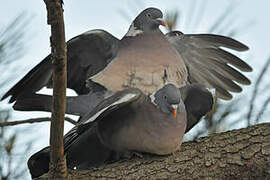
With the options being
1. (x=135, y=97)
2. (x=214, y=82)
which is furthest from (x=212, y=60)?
(x=135, y=97)

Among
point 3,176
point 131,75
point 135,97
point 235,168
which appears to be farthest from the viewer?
point 3,176

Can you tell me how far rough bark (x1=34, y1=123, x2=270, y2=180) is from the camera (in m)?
2.48

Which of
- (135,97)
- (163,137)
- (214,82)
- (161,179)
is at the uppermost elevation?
(214,82)

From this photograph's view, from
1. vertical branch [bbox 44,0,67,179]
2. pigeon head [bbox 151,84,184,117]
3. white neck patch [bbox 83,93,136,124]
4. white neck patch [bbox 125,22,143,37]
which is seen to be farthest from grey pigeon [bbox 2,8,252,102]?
vertical branch [bbox 44,0,67,179]

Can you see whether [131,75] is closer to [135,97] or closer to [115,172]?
[135,97]

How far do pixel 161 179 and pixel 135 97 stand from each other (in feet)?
1.34

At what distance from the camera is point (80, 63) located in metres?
3.24

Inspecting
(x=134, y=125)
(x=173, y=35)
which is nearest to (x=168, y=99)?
(x=134, y=125)

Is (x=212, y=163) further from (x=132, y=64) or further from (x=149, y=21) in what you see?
(x=149, y=21)

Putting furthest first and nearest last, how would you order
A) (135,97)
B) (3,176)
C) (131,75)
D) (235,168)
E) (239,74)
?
(239,74)
(3,176)
(131,75)
(135,97)
(235,168)

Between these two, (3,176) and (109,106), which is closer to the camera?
(109,106)

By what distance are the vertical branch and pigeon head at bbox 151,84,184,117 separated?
0.60 metres

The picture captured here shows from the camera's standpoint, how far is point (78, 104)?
295 centimetres

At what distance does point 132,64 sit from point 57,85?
0.83 meters
